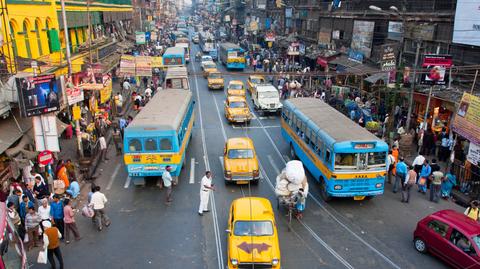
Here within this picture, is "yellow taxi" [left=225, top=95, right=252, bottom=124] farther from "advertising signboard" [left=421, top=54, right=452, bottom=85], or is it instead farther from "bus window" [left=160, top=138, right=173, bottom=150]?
"advertising signboard" [left=421, top=54, right=452, bottom=85]

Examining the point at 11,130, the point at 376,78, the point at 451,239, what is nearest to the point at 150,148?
the point at 11,130

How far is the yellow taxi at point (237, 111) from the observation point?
Answer: 28391 millimetres

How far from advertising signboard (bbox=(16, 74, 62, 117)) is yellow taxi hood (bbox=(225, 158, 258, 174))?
24.8 ft

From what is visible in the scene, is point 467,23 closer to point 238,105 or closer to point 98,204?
point 238,105

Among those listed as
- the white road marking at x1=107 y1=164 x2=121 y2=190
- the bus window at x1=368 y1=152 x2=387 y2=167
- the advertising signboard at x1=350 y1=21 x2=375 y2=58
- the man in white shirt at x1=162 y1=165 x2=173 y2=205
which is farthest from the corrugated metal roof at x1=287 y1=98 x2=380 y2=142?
the advertising signboard at x1=350 y1=21 x2=375 y2=58

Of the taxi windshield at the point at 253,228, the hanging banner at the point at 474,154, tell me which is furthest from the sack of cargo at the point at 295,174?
the hanging banner at the point at 474,154

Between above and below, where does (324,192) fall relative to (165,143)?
below

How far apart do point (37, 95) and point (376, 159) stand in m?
13.4

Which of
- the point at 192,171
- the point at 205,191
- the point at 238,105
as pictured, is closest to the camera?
the point at 205,191

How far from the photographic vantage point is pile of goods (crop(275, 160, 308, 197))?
14992 mm

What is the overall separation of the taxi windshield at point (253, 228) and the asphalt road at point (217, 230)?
46.1 inches

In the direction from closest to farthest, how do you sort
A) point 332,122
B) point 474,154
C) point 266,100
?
point 474,154, point 332,122, point 266,100

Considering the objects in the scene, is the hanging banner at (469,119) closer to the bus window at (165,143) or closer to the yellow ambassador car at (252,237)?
the yellow ambassador car at (252,237)

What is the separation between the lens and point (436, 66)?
20.7 meters
